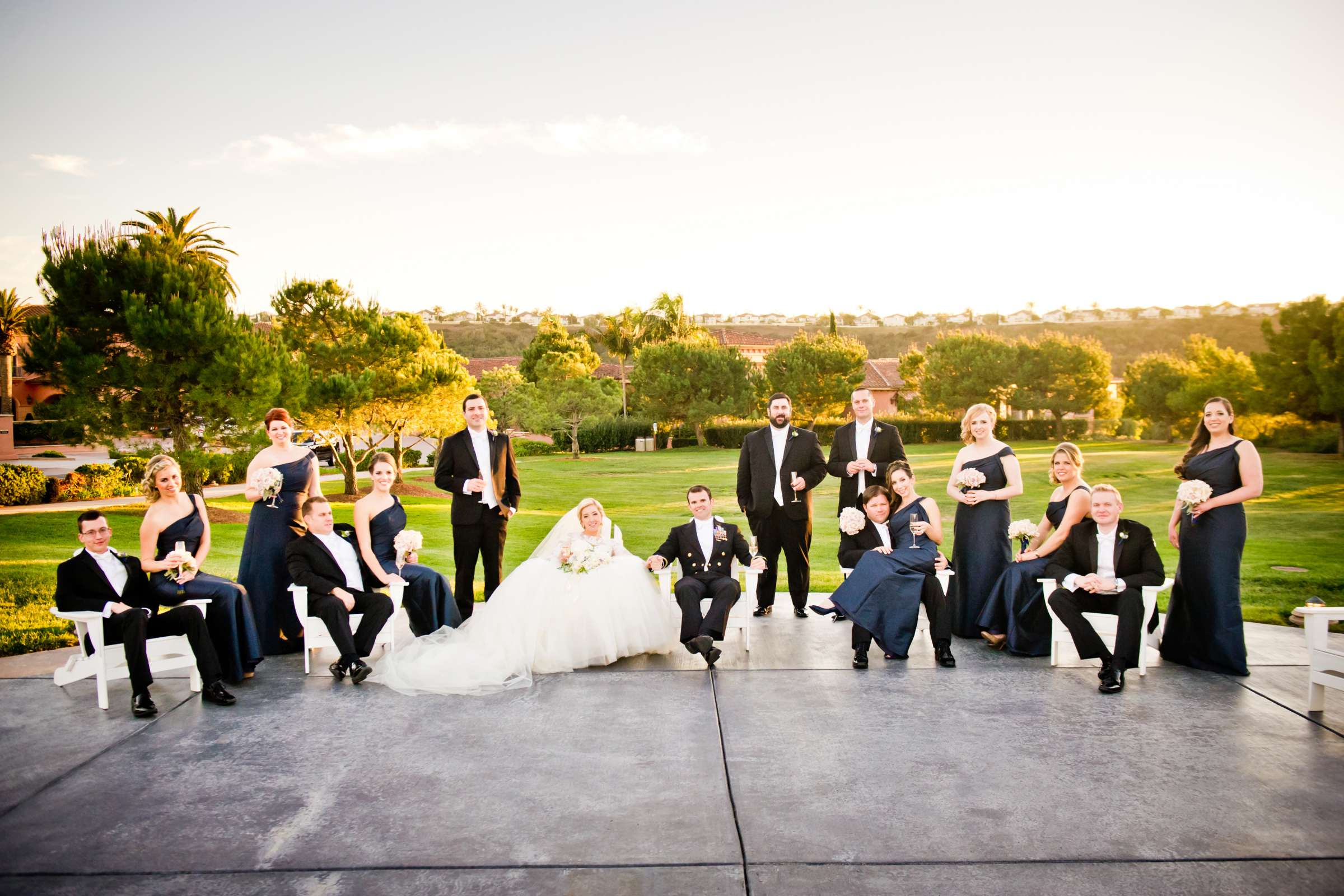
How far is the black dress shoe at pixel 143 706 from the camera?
14.1 ft

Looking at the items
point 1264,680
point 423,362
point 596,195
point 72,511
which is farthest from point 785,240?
point 1264,680

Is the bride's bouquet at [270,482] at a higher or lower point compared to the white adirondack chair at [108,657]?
higher

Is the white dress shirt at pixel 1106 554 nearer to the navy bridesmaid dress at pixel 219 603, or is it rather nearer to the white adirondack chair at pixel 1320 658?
the white adirondack chair at pixel 1320 658

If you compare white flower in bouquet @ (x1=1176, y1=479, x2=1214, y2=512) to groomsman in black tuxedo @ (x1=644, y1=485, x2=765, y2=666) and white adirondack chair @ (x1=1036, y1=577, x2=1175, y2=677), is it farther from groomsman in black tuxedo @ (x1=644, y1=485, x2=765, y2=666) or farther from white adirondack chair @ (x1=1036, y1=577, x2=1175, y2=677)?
groomsman in black tuxedo @ (x1=644, y1=485, x2=765, y2=666)

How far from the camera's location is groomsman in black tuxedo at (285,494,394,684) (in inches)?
195

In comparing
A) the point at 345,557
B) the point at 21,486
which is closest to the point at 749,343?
the point at 21,486

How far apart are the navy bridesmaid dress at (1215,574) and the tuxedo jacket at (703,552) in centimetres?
270

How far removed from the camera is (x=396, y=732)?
4.09 metres

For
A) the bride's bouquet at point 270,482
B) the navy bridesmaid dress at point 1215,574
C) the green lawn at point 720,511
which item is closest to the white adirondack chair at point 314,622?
the bride's bouquet at point 270,482

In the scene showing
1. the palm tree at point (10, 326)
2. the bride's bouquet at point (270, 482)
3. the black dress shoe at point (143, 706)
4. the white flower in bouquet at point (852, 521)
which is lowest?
the black dress shoe at point (143, 706)

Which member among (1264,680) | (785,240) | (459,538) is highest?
(785,240)

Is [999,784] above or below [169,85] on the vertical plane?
below

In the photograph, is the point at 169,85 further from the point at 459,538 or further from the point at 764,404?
the point at 764,404

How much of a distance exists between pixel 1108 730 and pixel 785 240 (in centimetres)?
1680
